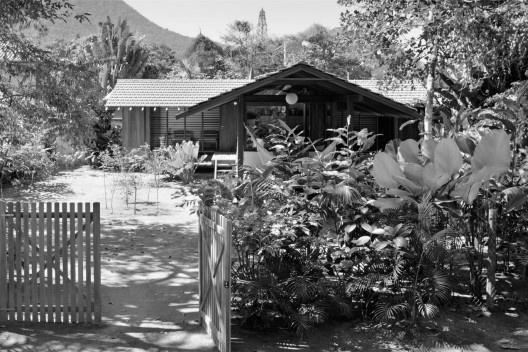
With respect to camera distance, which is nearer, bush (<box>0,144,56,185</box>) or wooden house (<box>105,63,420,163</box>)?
bush (<box>0,144,56,185</box>)

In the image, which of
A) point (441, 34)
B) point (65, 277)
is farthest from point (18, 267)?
point (441, 34)

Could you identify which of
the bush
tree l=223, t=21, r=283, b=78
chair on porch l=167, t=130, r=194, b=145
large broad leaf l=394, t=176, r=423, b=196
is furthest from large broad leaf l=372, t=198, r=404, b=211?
tree l=223, t=21, r=283, b=78

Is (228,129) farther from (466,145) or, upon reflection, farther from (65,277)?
(65,277)

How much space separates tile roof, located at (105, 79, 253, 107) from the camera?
84.1 ft

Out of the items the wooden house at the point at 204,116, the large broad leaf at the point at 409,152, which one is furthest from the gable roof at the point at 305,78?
the large broad leaf at the point at 409,152

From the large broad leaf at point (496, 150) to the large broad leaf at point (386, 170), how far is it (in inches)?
32.4

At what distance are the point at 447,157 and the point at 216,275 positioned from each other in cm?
257

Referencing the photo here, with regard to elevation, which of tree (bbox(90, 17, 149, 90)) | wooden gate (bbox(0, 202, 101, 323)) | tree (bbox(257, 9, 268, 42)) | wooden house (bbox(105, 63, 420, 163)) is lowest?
wooden gate (bbox(0, 202, 101, 323))

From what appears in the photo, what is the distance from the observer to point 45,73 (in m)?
9.14

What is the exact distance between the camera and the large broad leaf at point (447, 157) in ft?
20.6

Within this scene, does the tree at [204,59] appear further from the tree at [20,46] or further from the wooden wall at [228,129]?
the tree at [20,46]

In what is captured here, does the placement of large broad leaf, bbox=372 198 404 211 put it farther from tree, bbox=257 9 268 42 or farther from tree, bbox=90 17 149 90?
tree, bbox=257 9 268 42

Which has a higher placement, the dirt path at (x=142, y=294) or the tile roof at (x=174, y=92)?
the tile roof at (x=174, y=92)

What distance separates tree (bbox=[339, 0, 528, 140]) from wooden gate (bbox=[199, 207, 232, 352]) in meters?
3.81
